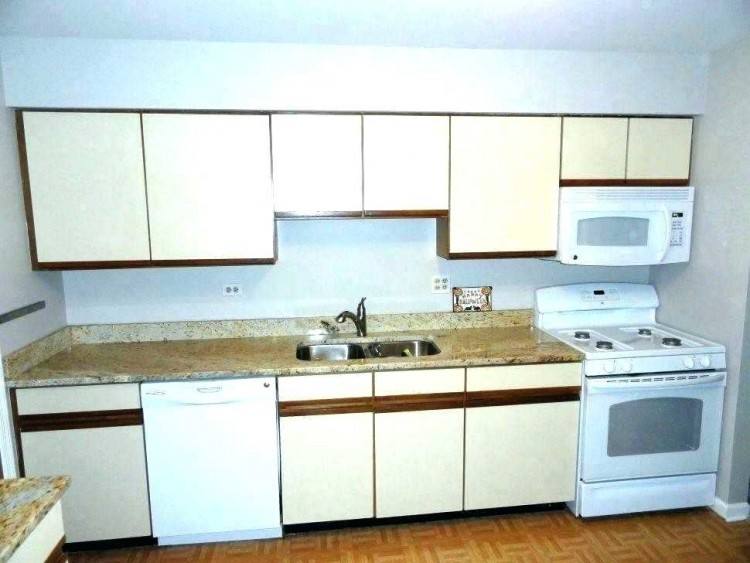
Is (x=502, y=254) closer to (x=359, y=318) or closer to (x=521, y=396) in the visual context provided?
(x=521, y=396)

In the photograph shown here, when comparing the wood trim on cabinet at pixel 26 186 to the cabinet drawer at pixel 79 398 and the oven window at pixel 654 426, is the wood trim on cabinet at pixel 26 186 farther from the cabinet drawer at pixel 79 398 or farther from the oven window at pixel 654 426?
the oven window at pixel 654 426

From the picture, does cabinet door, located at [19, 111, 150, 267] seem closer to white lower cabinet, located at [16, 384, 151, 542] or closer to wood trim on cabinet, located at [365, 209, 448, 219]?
white lower cabinet, located at [16, 384, 151, 542]

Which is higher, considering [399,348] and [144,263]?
[144,263]

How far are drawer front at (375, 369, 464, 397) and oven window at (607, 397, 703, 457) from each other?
0.82 metres

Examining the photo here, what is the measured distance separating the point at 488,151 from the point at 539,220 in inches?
18.1

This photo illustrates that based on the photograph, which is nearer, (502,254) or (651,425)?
(651,425)

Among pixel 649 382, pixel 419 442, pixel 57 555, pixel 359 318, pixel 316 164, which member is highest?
pixel 316 164

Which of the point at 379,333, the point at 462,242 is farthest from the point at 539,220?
the point at 379,333

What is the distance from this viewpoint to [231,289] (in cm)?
273

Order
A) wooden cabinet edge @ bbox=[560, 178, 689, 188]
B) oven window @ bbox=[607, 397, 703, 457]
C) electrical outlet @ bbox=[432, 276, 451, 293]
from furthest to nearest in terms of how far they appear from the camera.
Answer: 1. electrical outlet @ bbox=[432, 276, 451, 293]
2. wooden cabinet edge @ bbox=[560, 178, 689, 188]
3. oven window @ bbox=[607, 397, 703, 457]

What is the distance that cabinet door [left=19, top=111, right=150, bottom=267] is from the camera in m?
2.21

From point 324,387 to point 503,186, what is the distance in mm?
1371

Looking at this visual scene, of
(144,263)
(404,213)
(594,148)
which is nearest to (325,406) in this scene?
(404,213)

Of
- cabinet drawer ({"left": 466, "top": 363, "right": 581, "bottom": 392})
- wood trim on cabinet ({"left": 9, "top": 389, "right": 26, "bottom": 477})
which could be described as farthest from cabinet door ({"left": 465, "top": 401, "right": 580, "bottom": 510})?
wood trim on cabinet ({"left": 9, "top": 389, "right": 26, "bottom": 477})
